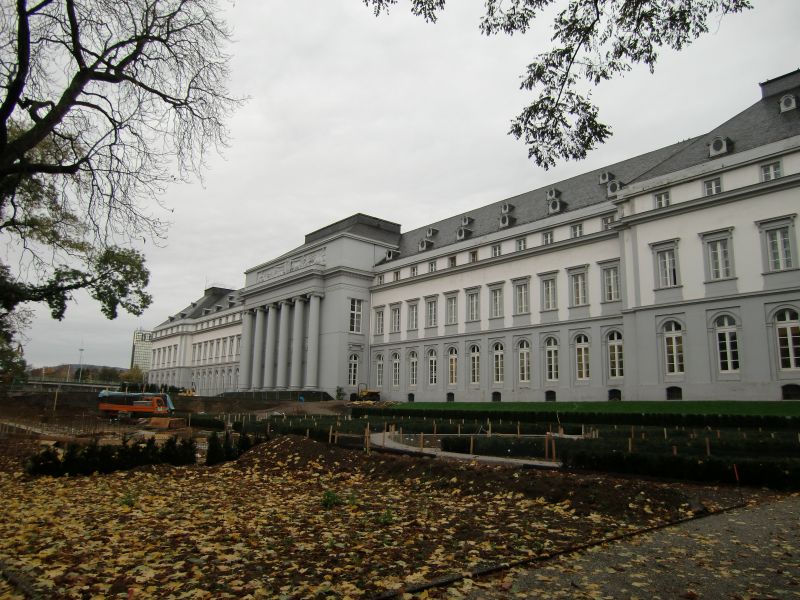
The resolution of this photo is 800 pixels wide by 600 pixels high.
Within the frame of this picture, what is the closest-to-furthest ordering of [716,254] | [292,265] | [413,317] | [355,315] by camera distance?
[716,254] < [413,317] < [355,315] < [292,265]

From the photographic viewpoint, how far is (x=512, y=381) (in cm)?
4450

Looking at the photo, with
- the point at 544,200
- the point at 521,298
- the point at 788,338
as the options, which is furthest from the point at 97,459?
the point at 544,200

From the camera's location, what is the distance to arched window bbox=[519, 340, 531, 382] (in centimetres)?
4384

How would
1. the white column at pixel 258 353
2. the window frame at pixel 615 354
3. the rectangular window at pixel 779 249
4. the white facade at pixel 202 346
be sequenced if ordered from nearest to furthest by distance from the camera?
the rectangular window at pixel 779 249, the window frame at pixel 615 354, the white column at pixel 258 353, the white facade at pixel 202 346

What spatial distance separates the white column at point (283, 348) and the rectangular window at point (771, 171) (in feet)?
159

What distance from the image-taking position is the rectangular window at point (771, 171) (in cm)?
3000

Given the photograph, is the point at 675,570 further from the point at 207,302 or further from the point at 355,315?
the point at 207,302

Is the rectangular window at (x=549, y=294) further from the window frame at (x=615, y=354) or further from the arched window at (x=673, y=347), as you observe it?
the arched window at (x=673, y=347)

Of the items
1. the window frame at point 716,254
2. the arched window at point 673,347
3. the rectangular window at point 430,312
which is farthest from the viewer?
the rectangular window at point 430,312

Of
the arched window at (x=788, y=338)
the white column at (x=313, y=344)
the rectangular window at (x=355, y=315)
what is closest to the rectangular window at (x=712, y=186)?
the arched window at (x=788, y=338)

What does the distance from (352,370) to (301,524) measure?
50.2 m

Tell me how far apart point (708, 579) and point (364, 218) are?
60029 millimetres

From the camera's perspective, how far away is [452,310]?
169ft

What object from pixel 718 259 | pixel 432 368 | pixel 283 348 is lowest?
pixel 432 368
